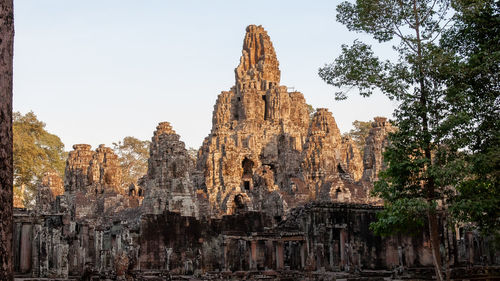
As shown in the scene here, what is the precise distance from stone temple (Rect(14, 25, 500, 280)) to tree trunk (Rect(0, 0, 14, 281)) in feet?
41.2

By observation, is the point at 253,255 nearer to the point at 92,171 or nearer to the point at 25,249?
the point at 25,249

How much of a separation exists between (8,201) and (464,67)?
13585 mm

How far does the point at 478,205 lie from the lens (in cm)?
1614

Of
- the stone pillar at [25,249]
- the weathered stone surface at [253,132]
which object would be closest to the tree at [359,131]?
the weathered stone surface at [253,132]

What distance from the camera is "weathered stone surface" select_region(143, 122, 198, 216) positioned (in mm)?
38000

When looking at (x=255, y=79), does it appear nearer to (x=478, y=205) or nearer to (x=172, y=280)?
(x=172, y=280)

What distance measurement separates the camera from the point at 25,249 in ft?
76.6

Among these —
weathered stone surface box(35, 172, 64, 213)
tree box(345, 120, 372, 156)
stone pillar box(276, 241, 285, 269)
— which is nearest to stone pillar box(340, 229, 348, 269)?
stone pillar box(276, 241, 285, 269)

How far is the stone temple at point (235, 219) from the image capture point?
79.6 ft

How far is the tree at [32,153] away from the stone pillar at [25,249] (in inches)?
1186

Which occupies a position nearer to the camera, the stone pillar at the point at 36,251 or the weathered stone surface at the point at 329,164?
the stone pillar at the point at 36,251

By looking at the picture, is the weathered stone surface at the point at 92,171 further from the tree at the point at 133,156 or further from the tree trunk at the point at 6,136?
the tree trunk at the point at 6,136

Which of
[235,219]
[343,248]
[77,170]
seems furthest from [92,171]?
[343,248]

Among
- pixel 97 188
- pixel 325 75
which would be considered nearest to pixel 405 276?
pixel 325 75
